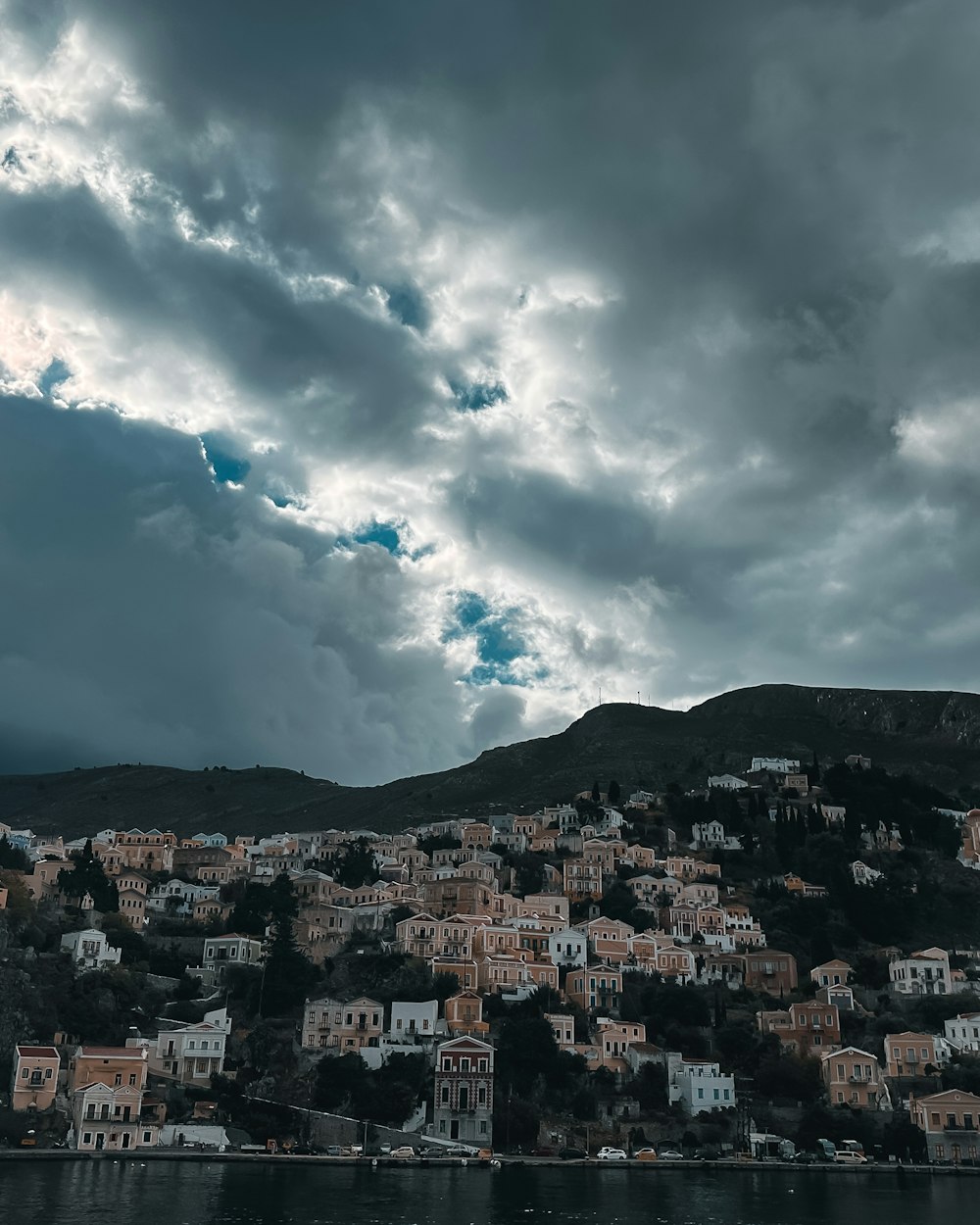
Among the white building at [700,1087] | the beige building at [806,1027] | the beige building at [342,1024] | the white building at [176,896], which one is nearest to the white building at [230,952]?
the beige building at [342,1024]

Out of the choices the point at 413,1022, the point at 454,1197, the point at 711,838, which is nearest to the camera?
the point at 454,1197

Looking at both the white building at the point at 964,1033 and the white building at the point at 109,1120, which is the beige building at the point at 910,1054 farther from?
the white building at the point at 109,1120

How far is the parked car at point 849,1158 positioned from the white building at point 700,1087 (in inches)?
274

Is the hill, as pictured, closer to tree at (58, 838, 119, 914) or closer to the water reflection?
tree at (58, 838, 119, 914)

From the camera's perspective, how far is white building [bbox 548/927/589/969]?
9200 centimetres

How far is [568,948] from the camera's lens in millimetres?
92688

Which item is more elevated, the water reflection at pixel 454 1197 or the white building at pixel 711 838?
the white building at pixel 711 838

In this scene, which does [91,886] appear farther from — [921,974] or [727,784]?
[727,784]

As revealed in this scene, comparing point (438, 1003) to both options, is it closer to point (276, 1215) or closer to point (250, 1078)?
point (250, 1078)

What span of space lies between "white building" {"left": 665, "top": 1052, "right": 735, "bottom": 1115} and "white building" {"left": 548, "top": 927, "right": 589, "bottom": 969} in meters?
15.6

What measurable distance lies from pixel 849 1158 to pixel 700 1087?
31.0ft

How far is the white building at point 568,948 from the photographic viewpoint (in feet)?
302

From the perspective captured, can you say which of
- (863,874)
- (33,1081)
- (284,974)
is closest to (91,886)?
(284,974)

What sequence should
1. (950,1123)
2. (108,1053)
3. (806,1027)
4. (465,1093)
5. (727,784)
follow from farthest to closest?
1. (727,784)
2. (806,1027)
3. (950,1123)
4. (465,1093)
5. (108,1053)
